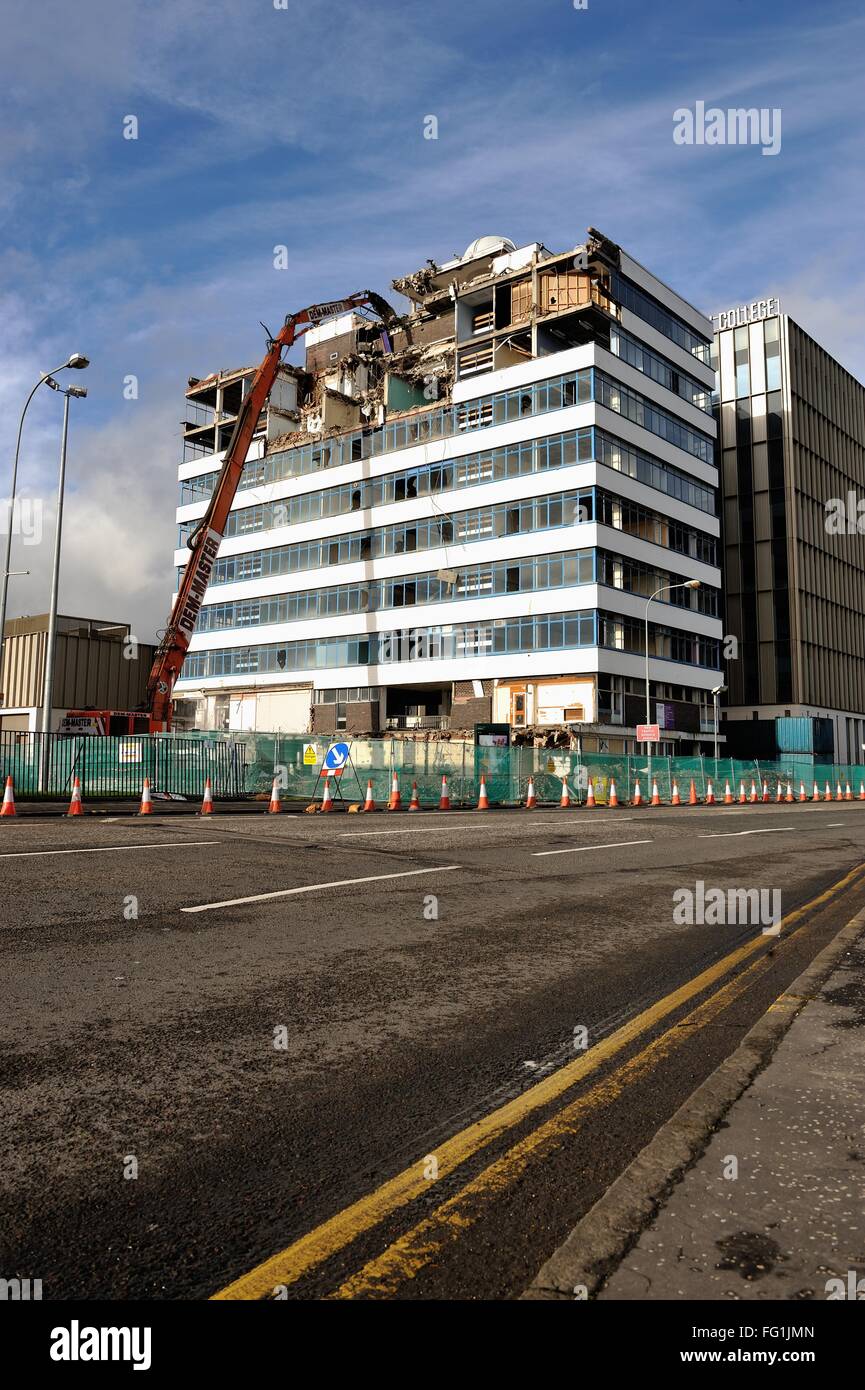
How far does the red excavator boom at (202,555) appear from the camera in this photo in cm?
3700

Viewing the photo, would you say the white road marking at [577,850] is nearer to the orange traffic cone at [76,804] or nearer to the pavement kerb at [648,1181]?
the pavement kerb at [648,1181]

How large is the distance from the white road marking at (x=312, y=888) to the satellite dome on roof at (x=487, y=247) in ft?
179

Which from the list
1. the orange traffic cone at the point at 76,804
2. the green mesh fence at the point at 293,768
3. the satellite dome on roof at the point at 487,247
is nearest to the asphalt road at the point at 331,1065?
the orange traffic cone at the point at 76,804

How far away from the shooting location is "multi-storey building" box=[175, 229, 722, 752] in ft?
159

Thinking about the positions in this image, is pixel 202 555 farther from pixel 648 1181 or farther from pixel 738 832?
pixel 648 1181

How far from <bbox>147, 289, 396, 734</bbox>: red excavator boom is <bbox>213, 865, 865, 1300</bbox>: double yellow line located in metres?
32.4

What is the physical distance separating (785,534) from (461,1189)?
76.8m

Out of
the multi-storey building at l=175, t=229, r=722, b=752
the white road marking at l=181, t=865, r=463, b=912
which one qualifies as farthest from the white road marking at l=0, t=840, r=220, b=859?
the multi-storey building at l=175, t=229, r=722, b=752

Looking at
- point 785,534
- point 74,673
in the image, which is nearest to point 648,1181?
point 74,673

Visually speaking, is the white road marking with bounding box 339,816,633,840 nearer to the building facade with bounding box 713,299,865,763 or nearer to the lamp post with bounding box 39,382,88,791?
the lamp post with bounding box 39,382,88,791

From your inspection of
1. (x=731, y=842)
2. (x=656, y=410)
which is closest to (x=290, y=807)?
(x=731, y=842)

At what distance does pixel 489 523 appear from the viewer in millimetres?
51750

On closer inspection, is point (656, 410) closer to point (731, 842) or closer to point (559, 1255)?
point (731, 842)
